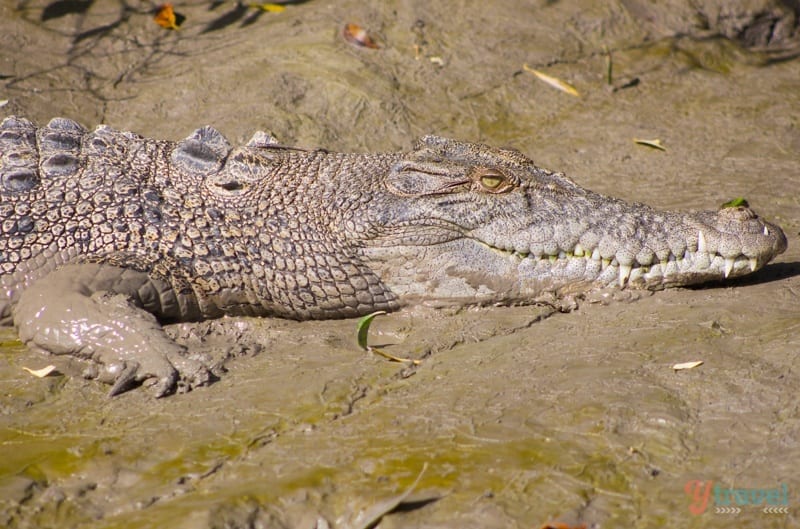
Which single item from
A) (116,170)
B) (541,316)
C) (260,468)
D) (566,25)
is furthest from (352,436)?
(566,25)

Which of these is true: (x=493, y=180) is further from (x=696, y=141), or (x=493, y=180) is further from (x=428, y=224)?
(x=696, y=141)

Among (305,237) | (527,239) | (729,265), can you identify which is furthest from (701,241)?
(305,237)

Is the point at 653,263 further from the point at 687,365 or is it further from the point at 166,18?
the point at 166,18

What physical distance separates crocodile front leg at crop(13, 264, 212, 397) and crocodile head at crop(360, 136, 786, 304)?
110cm

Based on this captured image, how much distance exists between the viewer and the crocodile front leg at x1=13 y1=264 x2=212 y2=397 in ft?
12.9

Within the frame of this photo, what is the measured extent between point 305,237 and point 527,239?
116cm

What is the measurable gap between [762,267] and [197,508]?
2.96 m

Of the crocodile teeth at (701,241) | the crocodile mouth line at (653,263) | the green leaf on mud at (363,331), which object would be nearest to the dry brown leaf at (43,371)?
the green leaf on mud at (363,331)

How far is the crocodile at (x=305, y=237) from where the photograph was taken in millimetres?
4285

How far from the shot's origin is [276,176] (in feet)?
15.8

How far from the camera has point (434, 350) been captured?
4125mm

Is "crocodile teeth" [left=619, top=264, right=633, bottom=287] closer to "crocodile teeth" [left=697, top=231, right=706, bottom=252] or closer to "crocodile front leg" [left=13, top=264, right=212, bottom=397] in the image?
"crocodile teeth" [left=697, top=231, right=706, bottom=252]

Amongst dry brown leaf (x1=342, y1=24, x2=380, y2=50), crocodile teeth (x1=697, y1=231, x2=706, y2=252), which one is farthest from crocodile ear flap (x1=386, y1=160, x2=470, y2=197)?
dry brown leaf (x1=342, y1=24, x2=380, y2=50)

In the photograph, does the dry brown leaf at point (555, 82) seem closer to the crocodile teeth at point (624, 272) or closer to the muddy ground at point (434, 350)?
the muddy ground at point (434, 350)
